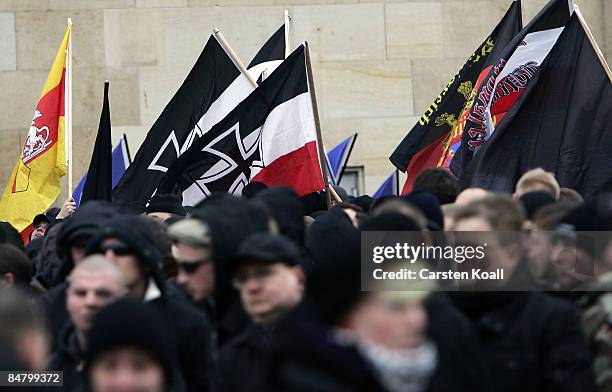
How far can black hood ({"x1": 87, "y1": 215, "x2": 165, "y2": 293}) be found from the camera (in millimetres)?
5852

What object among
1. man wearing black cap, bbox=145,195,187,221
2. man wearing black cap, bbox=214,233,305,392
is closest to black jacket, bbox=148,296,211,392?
man wearing black cap, bbox=214,233,305,392

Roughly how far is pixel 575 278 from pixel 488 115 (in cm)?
467

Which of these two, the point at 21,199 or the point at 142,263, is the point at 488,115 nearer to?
the point at 21,199

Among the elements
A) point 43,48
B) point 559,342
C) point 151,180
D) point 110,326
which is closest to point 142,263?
point 110,326

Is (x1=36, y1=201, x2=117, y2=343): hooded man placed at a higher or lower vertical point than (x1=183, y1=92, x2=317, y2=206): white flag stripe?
lower

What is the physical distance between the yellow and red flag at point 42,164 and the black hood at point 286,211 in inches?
218

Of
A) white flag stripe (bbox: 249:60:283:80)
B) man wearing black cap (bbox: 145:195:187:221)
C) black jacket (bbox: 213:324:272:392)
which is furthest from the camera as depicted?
white flag stripe (bbox: 249:60:283:80)

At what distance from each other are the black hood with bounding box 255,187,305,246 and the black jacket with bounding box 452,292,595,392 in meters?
1.61

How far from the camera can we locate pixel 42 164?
12.4m

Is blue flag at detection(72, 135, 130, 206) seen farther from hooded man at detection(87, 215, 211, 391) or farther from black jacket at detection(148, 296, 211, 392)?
black jacket at detection(148, 296, 211, 392)

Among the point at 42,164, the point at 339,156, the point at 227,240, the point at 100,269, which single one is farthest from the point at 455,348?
the point at 339,156

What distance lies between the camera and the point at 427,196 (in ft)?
22.9

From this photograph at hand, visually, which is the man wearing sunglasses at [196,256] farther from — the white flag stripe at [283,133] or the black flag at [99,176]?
the black flag at [99,176]

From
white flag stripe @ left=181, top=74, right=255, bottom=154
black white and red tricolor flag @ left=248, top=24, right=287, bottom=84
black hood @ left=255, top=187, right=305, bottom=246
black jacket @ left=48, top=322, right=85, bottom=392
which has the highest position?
black white and red tricolor flag @ left=248, top=24, right=287, bottom=84
